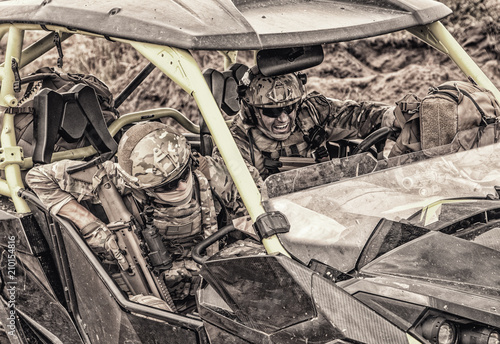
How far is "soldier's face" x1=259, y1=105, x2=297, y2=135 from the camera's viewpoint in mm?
3891

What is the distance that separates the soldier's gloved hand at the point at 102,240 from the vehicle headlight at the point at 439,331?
137 cm

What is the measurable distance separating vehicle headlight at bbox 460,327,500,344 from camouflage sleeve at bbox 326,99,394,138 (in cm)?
205

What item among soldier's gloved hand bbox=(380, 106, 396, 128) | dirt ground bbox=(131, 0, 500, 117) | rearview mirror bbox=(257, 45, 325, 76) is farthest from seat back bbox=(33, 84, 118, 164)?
dirt ground bbox=(131, 0, 500, 117)

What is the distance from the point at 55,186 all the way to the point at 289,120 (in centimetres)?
153

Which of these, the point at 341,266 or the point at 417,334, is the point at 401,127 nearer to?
the point at 341,266

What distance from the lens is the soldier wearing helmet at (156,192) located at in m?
2.79

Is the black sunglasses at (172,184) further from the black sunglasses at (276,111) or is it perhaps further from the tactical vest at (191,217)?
the black sunglasses at (276,111)

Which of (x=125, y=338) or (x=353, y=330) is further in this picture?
(x=125, y=338)

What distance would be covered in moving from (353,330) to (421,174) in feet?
2.86

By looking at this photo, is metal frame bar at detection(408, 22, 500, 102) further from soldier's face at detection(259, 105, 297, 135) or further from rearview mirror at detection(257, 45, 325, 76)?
soldier's face at detection(259, 105, 297, 135)

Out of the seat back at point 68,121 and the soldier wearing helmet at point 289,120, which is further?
the soldier wearing helmet at point 289,120

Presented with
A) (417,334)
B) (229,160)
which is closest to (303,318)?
(417,334)

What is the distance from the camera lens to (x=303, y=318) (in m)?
2.01

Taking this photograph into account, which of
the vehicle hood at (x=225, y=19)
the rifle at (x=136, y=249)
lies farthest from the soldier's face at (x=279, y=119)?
the rifle at (x=136, y=249)
